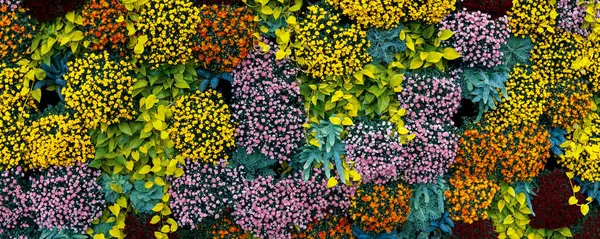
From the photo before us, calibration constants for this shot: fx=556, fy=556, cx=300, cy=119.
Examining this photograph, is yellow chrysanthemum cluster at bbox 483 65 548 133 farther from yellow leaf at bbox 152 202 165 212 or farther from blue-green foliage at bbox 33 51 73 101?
blue-green foliage at bbox 33 51 73 101

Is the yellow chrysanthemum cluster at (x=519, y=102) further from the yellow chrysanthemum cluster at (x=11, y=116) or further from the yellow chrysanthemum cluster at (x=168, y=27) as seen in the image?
the yellow chrysanthemum cluster at (x=11, y=116)

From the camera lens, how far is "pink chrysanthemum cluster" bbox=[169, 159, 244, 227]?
3.71 m

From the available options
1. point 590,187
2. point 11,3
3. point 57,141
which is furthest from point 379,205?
point 11,3

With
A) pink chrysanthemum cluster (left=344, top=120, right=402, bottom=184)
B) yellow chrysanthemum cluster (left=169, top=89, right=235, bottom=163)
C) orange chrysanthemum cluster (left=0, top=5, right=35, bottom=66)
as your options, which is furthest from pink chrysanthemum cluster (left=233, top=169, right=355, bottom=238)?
orange chrysanthemum cluster (left=0, top=5, right=35, bottom=66)

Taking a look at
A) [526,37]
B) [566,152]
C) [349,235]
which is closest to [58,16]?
[349,235]

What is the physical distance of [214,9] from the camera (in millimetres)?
3611

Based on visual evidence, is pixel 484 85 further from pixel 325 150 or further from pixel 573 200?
pixel 325 150

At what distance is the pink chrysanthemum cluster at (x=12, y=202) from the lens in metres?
3.66

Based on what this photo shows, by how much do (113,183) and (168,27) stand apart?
109cm

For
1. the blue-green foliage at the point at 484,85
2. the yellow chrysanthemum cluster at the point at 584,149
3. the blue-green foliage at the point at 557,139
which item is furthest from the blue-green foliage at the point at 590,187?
the blue-green foliage at the point at 484,85

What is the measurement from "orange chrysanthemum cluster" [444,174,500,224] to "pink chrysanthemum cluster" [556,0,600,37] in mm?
1212

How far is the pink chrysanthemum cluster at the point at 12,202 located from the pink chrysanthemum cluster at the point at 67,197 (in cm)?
8

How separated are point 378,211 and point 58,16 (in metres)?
2.45

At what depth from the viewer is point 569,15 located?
385cm
